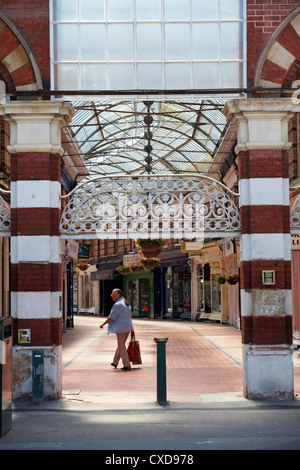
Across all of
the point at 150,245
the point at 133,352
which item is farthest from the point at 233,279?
the point at 133,352

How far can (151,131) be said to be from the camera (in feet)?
80.1

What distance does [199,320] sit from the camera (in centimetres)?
3272

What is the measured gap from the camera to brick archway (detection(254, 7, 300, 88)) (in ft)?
33.5

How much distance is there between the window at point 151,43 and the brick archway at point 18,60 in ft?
1.76

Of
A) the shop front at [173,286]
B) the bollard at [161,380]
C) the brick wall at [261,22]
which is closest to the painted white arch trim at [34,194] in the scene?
the bollard at [161,380]

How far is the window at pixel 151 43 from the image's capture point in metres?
10.5

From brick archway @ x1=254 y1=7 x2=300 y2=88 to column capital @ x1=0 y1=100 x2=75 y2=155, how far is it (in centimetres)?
316

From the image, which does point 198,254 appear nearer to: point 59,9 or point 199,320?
point 199,320

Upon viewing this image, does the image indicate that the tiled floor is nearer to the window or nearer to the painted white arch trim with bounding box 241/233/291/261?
the painted white arch trim with bounding box 241/233/291/261

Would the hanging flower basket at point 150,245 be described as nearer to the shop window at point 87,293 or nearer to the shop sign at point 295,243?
the shop sign at point 295,243

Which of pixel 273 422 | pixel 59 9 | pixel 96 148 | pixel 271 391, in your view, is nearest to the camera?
pixel 273 422

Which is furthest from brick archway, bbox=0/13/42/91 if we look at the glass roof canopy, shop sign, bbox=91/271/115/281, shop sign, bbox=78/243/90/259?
shop sign, bbox=91/271/115/281

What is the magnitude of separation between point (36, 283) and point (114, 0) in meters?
4.84
